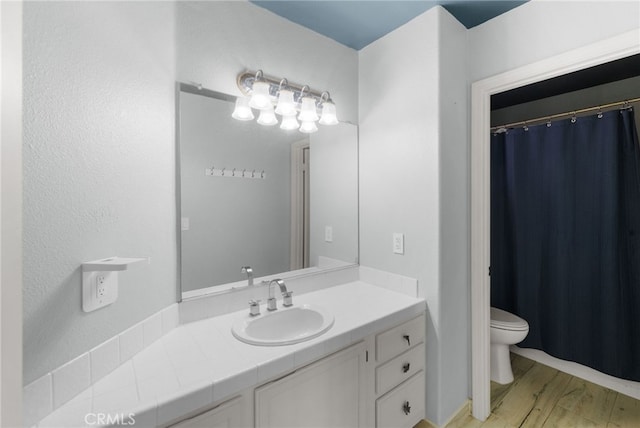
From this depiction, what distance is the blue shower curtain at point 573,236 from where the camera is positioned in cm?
190

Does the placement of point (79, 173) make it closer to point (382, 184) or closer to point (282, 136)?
point (282, 136)

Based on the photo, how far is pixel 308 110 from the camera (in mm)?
1619

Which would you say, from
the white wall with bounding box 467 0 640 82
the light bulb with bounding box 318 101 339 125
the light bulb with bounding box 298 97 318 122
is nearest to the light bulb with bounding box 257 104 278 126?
the light bulb with bounding box 298 97 318 122

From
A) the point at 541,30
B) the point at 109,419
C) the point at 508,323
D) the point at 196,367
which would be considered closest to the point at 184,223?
the point at 196,367

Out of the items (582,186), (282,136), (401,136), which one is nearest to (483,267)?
(401,136)

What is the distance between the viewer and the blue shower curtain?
6.23ft

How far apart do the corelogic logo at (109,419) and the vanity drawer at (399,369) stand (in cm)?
100

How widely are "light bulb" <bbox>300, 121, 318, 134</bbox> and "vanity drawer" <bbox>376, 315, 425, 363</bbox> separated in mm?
1191

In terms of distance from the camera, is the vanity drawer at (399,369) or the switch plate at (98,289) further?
the vanity drawer at (399,369)

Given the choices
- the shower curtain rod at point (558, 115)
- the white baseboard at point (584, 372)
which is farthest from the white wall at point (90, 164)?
the white baseboard at point (584, 372)

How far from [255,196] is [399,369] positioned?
3.82 ft

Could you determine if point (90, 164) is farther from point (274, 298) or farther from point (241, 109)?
point (274, 298)

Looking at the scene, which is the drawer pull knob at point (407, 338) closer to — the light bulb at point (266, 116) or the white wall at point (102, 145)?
the white wall at point (102, 145)

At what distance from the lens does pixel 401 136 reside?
171 centimetres
